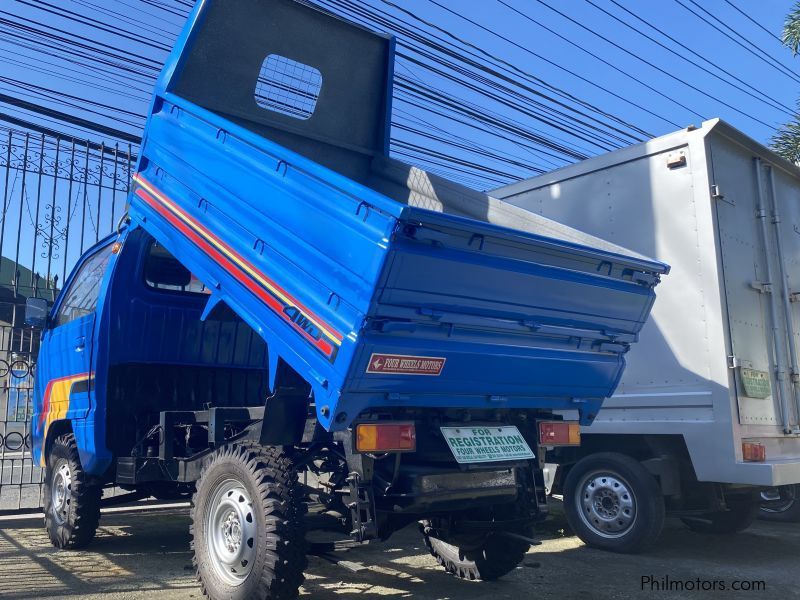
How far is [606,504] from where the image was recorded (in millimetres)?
6199

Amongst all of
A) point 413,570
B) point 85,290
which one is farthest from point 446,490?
point 85,290

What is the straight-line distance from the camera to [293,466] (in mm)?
3811

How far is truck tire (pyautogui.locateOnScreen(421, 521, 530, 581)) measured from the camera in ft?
15.0

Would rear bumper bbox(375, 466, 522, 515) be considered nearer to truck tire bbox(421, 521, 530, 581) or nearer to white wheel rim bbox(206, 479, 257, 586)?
truck tire bbox(421, 521, 530, 581)

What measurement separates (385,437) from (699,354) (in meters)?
3.40

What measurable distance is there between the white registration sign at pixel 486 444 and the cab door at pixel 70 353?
294 cm

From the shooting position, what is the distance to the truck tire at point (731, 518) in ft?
21.8

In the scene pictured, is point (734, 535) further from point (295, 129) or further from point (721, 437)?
point (295, 129)

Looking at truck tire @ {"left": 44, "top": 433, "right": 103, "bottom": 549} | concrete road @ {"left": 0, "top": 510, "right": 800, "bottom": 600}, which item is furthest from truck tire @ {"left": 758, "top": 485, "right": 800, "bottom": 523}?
truck tire @ {"left": 44, "top": 433, "right": 103, "bottom": 549}

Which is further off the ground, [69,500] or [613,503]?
[69,500]

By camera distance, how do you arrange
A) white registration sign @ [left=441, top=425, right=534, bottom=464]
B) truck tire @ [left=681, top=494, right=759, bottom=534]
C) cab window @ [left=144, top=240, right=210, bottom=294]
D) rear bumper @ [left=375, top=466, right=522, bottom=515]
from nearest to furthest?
rear bumper @ [left=375, top=466, right=522, bottom=515], white registration sign @ [left=441, top=425, right=534, bottom=464], cab window @ [left=144, top=240, right=210, bottom=294], truck tire @ [left=681, top=494, right=759, bottom=534]

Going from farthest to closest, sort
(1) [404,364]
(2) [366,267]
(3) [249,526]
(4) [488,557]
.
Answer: (4) [488,557] < (3) [249,526] < (1) [404,364] < (2) [366,267]

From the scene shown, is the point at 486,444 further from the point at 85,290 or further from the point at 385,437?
the point at 85,290

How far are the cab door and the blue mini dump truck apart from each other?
44 millimetres
